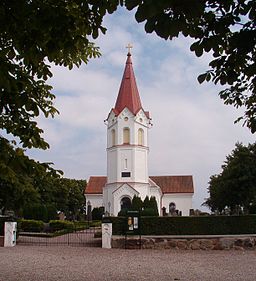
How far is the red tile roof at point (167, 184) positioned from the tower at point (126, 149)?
12.1 meters

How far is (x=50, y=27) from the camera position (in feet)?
17.4

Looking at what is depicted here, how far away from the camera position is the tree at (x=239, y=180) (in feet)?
153

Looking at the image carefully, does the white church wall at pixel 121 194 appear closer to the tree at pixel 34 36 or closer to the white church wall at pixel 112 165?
the white church wall at pixel 112 165

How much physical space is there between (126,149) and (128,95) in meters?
8.06

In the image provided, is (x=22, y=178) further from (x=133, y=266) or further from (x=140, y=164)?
(x=140, y=164)

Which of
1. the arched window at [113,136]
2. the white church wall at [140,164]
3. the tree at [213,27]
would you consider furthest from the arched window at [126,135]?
the tree at [213,27]

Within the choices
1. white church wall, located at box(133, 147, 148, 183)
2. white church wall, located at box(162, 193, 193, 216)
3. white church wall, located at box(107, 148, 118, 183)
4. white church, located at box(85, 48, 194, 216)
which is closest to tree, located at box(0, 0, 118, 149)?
white church, located at box(85, 48, 194, 216)

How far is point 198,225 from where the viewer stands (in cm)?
2123

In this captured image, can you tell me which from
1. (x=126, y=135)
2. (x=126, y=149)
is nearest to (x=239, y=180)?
(x=126, y=149)

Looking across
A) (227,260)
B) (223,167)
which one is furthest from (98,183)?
(227,260)

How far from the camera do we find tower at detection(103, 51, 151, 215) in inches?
2226

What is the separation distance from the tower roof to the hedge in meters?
37.5

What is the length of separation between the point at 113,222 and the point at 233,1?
754 inches

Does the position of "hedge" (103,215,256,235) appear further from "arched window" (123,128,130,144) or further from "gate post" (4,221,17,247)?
"arched window" (123,128,130,144)
